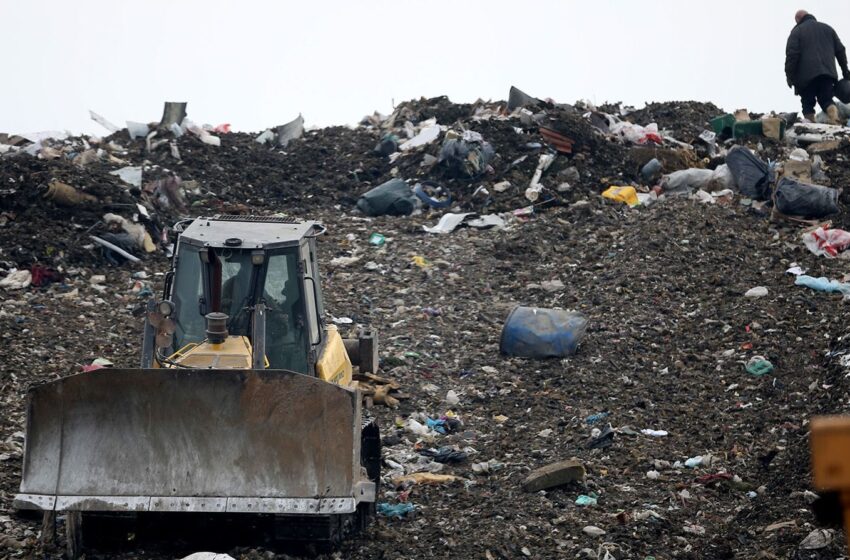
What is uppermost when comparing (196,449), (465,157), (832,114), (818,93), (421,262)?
(818,93)

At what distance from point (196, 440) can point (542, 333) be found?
5.25m

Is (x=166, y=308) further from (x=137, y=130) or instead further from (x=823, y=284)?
(x=137, y=130)

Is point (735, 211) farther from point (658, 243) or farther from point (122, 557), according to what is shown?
point (122, 557)

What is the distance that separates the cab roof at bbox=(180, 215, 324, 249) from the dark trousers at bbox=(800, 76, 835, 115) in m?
12.5

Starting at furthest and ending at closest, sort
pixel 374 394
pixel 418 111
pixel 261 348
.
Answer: pixel 418 111 → pixel 374 394 → pixel 261 348

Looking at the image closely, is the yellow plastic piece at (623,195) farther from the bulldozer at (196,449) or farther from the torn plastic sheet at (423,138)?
the bulldozer at (196,449)

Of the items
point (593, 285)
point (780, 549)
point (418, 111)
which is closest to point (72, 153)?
point (418, 111)

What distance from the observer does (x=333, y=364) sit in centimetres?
731

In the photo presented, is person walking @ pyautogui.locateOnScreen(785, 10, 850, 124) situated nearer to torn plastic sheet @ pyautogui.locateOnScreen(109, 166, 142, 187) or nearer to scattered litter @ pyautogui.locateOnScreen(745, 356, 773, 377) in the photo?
scattered litter @ pyautogui.locateOnScreen(745, 356, 773, 377)

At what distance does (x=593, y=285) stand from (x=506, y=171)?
14.1 feet

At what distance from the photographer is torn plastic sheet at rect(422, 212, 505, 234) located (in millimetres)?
15164

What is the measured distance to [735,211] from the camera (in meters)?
14.1

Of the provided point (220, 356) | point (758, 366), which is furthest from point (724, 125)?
point (220, 356)

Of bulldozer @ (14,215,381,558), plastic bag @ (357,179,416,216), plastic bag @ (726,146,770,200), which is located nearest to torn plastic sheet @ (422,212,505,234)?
plastic bag @ (357,179,416,216)
